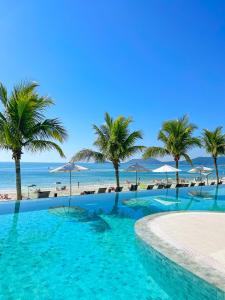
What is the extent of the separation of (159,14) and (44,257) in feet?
37.7

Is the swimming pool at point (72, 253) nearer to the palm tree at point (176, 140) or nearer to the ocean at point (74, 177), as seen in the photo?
the ocean at point (74, 177)

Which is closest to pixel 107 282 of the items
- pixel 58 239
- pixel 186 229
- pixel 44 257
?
pixel 44 257

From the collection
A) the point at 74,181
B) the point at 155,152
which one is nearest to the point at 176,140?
the point at 155,152

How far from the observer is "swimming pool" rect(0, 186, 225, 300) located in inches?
174

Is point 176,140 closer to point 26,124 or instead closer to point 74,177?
point 26,124

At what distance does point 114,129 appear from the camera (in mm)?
17594

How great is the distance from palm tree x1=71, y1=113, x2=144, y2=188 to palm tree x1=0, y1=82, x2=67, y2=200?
5.24 m

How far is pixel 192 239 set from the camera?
6566 millimetres

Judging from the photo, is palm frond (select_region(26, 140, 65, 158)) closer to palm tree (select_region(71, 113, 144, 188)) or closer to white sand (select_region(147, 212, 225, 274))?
palm tree (select_region(71, 113, 144, 188))

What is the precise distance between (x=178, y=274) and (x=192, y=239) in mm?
1875

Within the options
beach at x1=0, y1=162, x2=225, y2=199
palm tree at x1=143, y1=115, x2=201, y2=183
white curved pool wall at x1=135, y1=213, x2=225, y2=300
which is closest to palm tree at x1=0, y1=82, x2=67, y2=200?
beach at x1=0, y1=162, x2=225, y2=199

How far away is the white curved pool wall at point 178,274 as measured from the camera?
4.12m

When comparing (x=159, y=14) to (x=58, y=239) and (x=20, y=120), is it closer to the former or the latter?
(x=20, y=120)

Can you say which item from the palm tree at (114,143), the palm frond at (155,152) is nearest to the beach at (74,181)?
the palm tree at (114,143)
